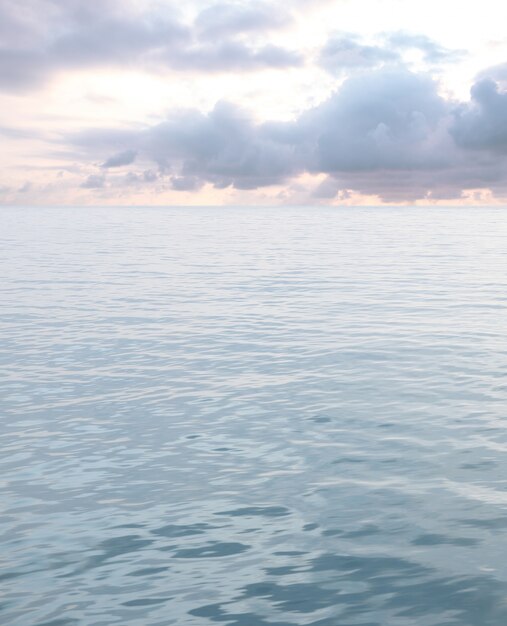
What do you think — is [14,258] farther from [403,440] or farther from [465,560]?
[465,560]

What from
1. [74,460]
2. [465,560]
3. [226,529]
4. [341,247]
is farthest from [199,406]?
[341,247]

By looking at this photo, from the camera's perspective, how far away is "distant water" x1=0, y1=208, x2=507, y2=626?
9258mm

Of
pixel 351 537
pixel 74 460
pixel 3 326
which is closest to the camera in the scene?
pixel 351 537

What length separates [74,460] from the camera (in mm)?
14203

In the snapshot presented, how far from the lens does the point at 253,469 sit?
1369cm

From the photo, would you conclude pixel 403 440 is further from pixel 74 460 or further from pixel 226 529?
pixel 74 460

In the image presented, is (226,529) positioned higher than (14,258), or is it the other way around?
(14,258)

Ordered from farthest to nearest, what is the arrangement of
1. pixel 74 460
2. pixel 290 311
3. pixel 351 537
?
pixel 290 311 < pixel 74 460 < pixel 351 537

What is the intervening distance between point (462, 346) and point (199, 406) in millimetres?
11040

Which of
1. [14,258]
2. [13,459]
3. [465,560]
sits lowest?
[465,560]

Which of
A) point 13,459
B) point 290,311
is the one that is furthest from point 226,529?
point 290,311

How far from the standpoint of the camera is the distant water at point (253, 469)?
9258 millimetres

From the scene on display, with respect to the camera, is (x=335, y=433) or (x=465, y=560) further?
(x=335, y=433)

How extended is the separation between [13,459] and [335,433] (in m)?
6.65
